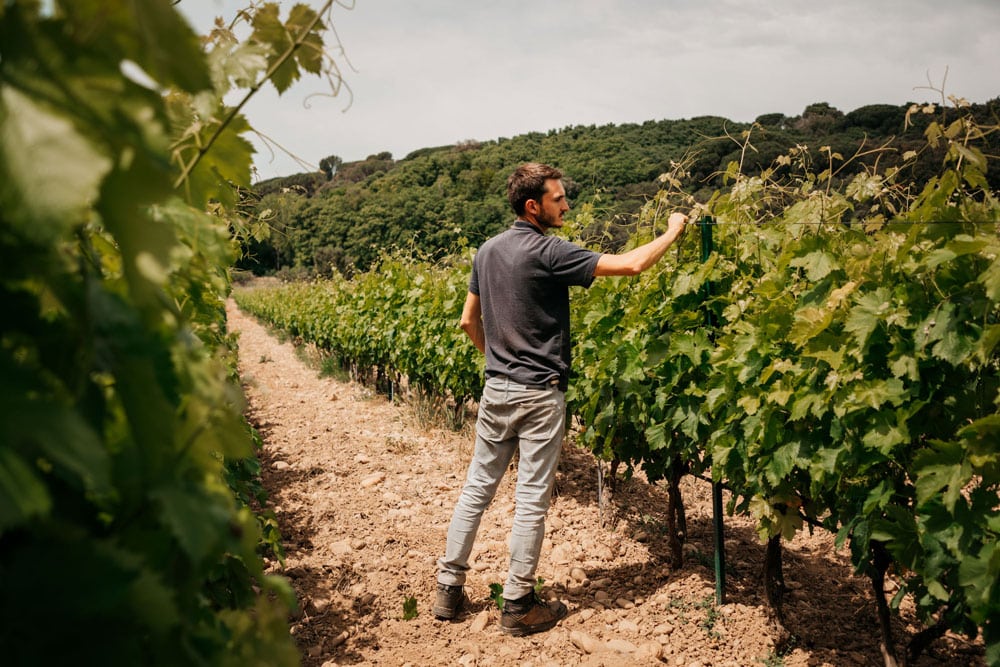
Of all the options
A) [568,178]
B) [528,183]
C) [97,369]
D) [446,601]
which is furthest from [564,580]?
[97,369]

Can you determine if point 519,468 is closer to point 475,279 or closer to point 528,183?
point 475,279

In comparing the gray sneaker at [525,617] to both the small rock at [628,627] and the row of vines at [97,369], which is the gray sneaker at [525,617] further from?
the row of vines at [97,369]

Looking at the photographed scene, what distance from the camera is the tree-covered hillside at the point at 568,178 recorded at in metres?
3.80

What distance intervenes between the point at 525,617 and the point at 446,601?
0.46 m

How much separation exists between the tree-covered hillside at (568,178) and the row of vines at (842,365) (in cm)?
20

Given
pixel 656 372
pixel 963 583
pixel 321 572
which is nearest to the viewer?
pixel 963 583

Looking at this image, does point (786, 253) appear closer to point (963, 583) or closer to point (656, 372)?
point (656, 372)

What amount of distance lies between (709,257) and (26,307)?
11.6 ft

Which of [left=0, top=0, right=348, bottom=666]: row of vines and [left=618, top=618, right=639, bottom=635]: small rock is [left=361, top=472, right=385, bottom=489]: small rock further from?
[left=0, top=0, right=348, bottom=666]: row of vines

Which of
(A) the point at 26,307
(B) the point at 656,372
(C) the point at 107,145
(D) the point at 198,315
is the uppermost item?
(C) the point at 107,145

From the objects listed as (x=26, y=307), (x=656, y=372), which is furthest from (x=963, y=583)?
(x=26, y=307)

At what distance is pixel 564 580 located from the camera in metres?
4.23

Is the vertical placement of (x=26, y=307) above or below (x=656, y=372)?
above

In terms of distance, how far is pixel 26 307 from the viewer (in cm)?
69
